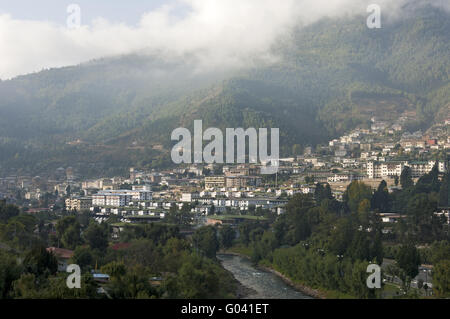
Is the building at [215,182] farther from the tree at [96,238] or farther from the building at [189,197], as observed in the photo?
the tree at [96,238]

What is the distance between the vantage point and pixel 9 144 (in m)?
106

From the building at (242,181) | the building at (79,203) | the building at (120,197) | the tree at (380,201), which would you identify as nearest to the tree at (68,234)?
the tree at (380,201)

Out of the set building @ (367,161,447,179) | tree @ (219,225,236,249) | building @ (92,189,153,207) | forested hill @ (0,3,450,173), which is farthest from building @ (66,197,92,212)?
building @ (367,161,447,179)

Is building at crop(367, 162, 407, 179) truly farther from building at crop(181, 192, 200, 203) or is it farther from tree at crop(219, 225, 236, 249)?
tree at crop(219, 225, 236, 249)

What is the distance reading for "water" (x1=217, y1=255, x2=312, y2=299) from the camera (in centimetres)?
3295

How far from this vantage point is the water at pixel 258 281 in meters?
33.0

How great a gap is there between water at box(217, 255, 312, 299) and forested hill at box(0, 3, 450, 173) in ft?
149

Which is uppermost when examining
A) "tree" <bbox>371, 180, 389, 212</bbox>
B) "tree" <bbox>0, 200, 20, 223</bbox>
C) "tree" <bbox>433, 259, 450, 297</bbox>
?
"tree" <bbox>371, 180, 389, 212</bbox>

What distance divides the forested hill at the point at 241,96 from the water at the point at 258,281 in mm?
45476

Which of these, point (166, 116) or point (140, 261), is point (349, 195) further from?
point (166, 116)

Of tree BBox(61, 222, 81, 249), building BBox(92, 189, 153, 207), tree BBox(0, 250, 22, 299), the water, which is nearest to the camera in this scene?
tree BBox(0, 250, 22, 299)

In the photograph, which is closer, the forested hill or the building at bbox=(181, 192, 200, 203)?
the building at bbox=(181, 192, 200, 203)

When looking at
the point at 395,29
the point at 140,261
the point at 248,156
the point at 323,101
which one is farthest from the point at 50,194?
the point at 395,29

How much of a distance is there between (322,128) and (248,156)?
22.8 metres
